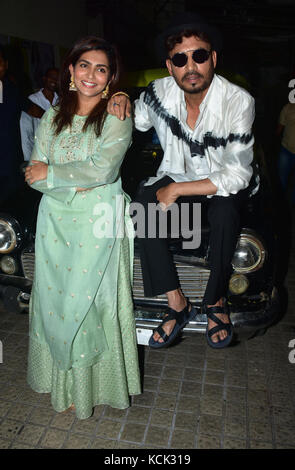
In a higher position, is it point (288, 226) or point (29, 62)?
point (29, 62)

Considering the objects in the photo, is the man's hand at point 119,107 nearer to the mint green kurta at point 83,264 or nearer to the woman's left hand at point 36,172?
the mint green kurta at point 83,264

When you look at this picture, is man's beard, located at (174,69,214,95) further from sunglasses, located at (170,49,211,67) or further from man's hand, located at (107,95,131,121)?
man's hand, located at (107,95,131,121)

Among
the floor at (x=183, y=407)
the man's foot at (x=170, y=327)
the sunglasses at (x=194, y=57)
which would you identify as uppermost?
the sunglasses at (x=194, y=57)

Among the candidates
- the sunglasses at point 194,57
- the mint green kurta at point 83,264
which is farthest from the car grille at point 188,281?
the sunglasses at point 194,57

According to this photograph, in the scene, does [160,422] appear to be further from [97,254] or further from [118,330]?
[97,254]

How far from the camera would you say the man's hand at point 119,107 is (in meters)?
2.03

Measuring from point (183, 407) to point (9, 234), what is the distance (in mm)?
1601

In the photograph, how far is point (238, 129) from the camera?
2301mm

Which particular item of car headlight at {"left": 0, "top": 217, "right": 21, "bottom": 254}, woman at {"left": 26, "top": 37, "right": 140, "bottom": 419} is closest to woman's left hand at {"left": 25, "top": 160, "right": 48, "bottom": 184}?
woman at {"left": 26, "top": 37, "right": 140, "bottom": 419}

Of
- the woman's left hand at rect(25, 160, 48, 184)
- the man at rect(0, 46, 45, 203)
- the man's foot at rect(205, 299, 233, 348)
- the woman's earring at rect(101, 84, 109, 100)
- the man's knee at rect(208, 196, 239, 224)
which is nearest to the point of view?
the woman's left hand at rect(25, 160, 48, 184)

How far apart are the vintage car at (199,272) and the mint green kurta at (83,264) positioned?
363 mm

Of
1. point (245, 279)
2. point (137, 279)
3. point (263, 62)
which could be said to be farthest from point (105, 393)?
point (263, 62)

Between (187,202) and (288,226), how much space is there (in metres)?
3.53

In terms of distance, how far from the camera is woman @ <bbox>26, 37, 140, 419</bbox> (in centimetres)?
201
